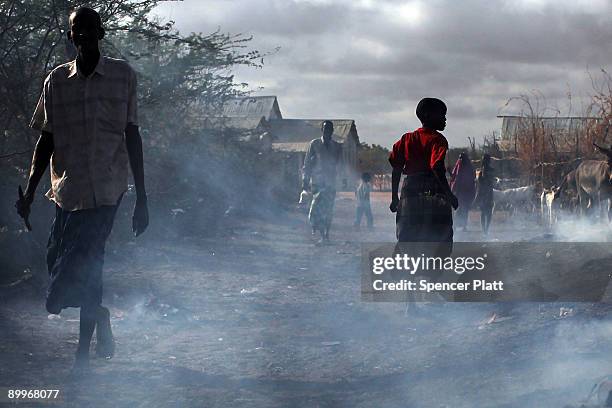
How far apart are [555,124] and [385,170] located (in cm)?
3371

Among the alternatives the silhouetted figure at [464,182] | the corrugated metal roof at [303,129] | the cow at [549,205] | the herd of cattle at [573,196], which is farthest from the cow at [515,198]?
the corrugated metal roof at [303,129]

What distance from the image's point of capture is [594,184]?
12.8m

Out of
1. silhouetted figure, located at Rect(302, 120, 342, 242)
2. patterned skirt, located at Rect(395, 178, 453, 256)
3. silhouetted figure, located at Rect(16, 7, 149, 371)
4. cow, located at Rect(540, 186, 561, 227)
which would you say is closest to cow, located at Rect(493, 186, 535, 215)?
cow, located at Rect(540, 186, 561, 227)

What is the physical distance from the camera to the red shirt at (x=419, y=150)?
20.5ft

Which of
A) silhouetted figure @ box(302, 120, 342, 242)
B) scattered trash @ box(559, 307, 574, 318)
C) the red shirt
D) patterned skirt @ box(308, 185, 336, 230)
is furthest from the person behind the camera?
patterned skirt @ box(308, 185, 336, 230)

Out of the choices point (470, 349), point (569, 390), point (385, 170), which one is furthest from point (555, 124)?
point (385, 170)

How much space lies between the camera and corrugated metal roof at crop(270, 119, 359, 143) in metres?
51.3

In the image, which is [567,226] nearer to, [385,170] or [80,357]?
[80,357]

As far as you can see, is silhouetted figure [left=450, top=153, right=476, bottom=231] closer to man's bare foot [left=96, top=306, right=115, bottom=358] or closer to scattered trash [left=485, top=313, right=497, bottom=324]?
scattered trash [left=485, top=313, right=497, bottom=324]

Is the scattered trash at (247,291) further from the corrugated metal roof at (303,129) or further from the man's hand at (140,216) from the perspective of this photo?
the corrugated metal roof at (303,129)

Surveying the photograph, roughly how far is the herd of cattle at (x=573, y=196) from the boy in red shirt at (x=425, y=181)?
581 centimetres

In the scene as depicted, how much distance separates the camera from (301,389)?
436 cm

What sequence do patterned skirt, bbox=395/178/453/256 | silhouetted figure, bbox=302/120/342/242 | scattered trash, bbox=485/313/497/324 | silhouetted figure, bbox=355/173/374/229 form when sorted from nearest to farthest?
scattered trash, bbox=485/313/497/324
patterned skirt, bbox=395/178/453/256
silhouetted figure, bbox=302/120/342/242
silhouetted figure, bbox=355/173/374/229

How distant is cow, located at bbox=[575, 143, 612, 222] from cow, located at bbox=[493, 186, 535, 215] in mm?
4288
